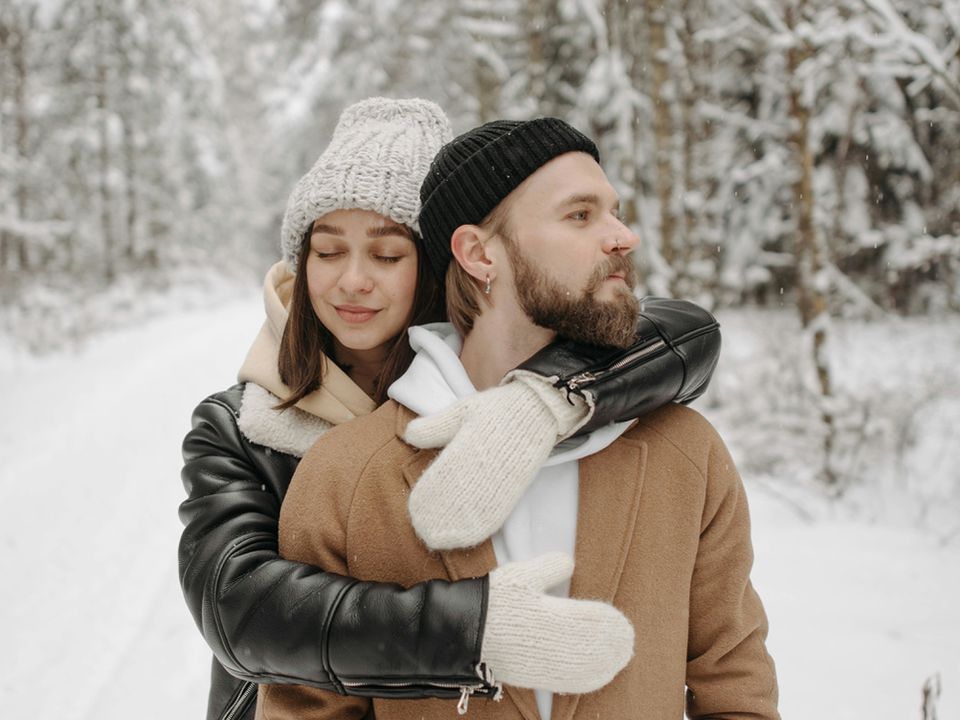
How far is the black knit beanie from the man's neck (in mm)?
297

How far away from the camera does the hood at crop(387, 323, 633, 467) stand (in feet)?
5.46

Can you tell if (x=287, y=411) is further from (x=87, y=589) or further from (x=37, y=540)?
(x=37, y=540)

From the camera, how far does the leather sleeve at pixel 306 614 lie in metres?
1.36

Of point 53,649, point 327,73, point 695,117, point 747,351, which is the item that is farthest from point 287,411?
point 327,73

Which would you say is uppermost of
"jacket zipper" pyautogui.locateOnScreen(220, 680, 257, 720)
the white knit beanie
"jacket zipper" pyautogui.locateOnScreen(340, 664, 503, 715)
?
the white knit beanie

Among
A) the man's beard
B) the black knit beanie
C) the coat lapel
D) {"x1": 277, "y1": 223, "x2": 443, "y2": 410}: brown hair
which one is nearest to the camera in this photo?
the coat lapel

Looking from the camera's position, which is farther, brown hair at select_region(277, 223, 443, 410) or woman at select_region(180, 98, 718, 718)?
brown hair at select_region(277, 223, 443, 410)

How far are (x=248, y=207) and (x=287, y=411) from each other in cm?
4050

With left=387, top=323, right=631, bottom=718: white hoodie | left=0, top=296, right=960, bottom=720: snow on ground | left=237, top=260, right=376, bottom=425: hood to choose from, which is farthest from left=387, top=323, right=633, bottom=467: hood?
left=0, top=296, right=960, bottom=720: snow on ground

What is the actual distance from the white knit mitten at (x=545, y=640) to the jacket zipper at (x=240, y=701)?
1127 millimetres

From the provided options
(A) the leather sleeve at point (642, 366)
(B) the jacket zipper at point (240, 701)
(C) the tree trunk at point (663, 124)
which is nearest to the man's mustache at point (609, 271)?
(A) the leather sleeve at point (642, 366)

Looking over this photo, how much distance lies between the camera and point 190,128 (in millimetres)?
22203

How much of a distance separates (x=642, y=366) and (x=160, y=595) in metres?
4.37

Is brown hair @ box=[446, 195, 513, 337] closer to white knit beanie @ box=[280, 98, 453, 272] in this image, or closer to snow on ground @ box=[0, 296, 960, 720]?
white knit beanie @ box=[280, 98, 453, 272]
